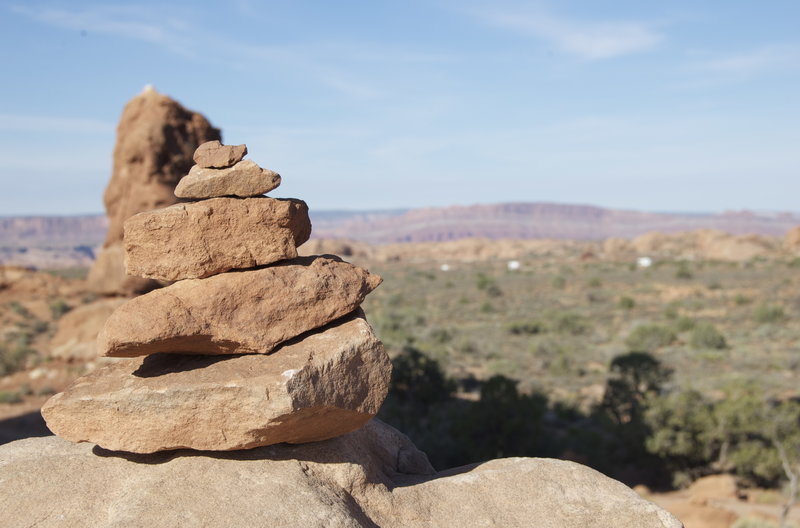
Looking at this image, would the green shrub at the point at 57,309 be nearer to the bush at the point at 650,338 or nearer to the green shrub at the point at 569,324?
the green shrub at the point at 569,324

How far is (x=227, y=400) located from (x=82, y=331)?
18140mm

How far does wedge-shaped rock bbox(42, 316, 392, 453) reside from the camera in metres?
4.73

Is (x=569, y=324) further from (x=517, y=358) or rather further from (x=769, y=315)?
(x=769, y=315)

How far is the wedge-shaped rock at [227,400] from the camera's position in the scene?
473 cm

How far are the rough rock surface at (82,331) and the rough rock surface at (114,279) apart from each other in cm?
40

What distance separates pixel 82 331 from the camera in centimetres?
2078

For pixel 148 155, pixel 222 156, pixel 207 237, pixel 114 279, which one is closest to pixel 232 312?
pixel 207 237

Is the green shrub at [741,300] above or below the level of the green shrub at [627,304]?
above

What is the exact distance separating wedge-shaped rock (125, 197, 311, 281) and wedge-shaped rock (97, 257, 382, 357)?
0.12m

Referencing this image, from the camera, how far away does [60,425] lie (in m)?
5.04

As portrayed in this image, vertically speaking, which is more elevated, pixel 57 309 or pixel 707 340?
pixel 707 340

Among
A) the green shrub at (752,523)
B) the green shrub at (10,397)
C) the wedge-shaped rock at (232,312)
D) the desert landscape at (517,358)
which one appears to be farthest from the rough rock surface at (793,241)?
the wedge-shaped rock at (232,312)

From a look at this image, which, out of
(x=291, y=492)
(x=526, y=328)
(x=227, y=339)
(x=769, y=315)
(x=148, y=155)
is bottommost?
(x=526, y=328)

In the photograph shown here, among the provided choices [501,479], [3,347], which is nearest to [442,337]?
[3,347]
